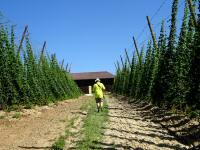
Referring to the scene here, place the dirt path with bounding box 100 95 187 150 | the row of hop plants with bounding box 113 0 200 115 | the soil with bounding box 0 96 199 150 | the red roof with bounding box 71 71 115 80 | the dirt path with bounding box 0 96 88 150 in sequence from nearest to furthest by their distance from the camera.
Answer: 1. the dirt path with bounding box 100 95 187 150
2. the soil with bounding box 0 96 199 150
3. the dirt path with bounding box 0 96 88 150
4. the row of hop plants with bounding box 113 0 200 115
5. the red roof with bounding box 71 71 115 80

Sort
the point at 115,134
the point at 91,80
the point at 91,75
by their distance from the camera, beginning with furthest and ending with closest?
the point at 91,75 < the point at 91,80 < the point at 115,134

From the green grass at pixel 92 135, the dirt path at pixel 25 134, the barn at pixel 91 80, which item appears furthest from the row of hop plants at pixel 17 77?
the barn at pixel 91 80

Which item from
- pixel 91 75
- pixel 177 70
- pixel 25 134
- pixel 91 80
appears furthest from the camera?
pixel 91 75

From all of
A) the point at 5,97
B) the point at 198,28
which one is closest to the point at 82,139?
the point at 198,28

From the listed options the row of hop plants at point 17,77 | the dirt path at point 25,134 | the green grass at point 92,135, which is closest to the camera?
the green grass at point 92,135

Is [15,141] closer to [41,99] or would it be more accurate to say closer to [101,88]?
[101,88]

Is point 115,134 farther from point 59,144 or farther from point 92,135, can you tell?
point 59,144

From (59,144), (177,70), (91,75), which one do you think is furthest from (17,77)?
(91,75)

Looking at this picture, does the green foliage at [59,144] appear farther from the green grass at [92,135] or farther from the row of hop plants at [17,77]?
the row of hop plants at [17,77]

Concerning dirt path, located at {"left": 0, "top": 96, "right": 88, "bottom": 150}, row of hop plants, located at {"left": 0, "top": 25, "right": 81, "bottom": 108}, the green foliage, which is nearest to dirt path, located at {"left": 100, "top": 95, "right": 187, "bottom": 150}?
the green foliage

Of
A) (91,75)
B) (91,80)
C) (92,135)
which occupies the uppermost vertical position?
(91,75)

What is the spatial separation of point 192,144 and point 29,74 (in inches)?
754

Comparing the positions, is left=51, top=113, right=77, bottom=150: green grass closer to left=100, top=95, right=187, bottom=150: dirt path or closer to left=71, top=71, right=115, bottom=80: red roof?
left=100, top=95, right=187, bottom=150: dirt path

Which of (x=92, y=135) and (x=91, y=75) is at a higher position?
(x=91, y=75)
